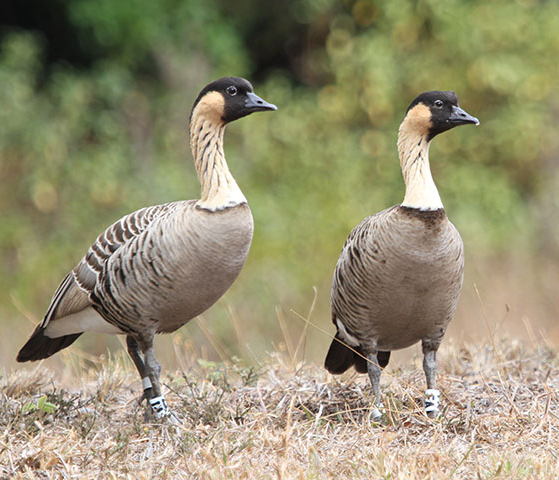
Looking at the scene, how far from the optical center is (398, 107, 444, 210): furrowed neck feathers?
446 centimetres

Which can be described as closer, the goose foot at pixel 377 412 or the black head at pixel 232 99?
the goose foot at pixel 377 412

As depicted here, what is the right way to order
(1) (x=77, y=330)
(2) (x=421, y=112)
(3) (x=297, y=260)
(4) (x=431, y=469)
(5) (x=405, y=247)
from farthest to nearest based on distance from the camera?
(3) (x=297, y=260) → (1) (x=77, y=330) → (2) (x=421, y=112) → (5) (x=405, y=247) → (4) (x=431, y=469)

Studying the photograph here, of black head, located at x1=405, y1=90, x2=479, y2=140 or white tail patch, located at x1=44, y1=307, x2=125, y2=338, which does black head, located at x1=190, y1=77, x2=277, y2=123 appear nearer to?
black head, located at x1=405, y1=90, x2=479, y2=140

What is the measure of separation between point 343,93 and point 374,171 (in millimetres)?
1371

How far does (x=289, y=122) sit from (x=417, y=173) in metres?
8.84

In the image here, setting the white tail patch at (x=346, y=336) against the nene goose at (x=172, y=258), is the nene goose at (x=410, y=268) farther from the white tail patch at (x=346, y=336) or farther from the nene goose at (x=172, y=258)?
the nene goose at (x=172, y=258)

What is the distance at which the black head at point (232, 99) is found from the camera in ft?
15.8

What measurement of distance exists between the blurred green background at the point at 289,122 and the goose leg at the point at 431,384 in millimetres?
6098

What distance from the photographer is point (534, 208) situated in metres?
12.1

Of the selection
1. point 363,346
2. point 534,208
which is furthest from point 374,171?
point 363,346

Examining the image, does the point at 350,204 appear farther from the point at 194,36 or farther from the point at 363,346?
the point at 363,346

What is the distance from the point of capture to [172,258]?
452 cm

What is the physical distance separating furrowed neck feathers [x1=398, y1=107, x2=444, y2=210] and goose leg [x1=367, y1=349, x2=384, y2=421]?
3.01 ft

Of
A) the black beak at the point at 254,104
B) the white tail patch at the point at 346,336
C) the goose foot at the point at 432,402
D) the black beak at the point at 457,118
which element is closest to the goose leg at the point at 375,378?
the white tail patch at the point at 346,336
